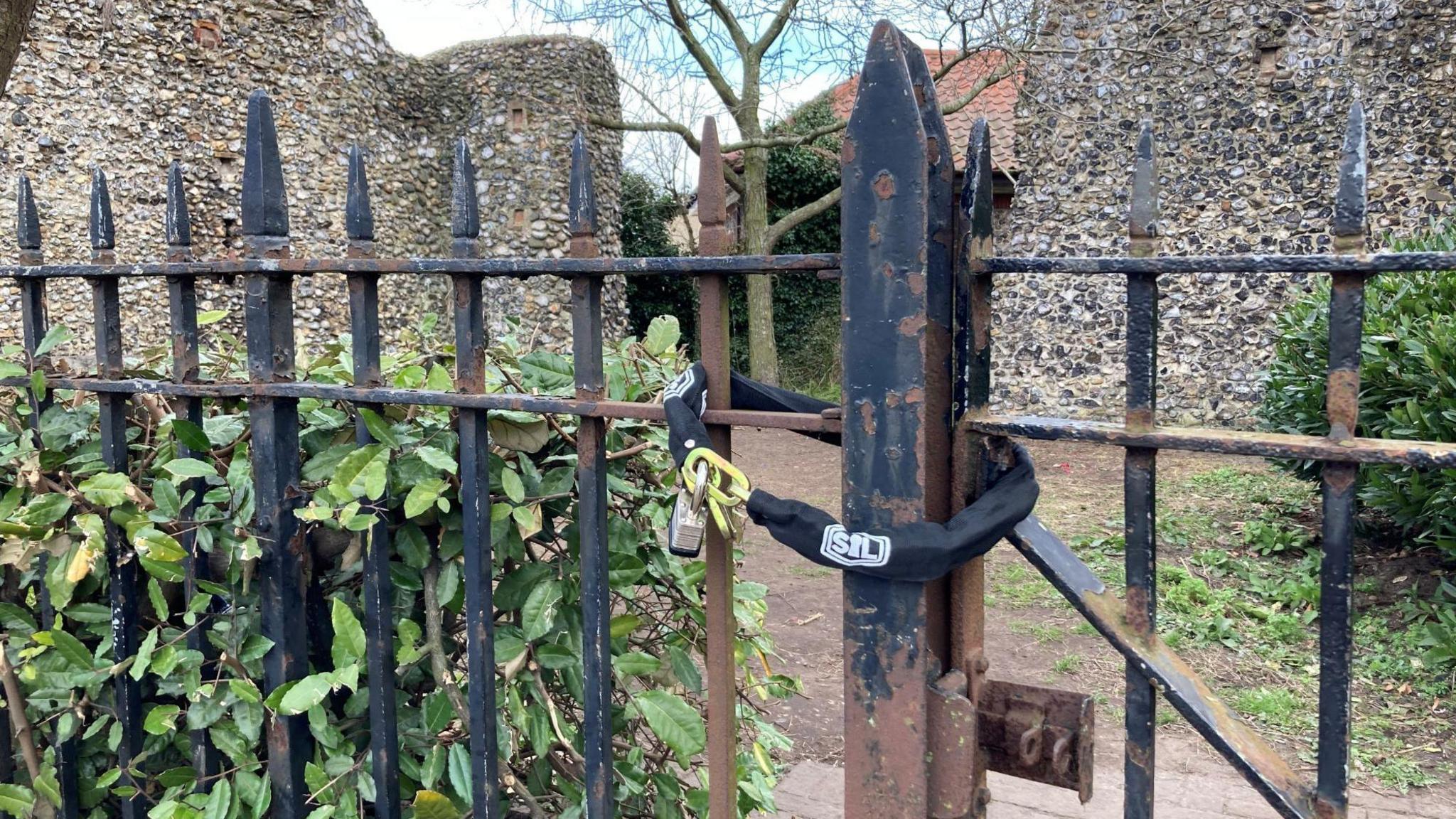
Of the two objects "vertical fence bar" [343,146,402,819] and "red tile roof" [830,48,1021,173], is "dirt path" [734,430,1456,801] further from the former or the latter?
"red tile roof" [830,48,1021,173]

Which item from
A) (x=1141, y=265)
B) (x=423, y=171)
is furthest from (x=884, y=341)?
(x=423, y=171)

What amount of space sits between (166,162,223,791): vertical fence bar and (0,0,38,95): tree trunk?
56cm

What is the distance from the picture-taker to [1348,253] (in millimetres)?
961

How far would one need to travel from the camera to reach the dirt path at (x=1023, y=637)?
3.35 metres

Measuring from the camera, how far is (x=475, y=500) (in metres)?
1.55

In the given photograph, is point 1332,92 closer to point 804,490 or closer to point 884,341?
point 804,490

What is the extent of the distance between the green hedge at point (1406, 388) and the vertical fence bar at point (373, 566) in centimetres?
361

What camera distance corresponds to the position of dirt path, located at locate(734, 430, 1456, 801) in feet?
11.0

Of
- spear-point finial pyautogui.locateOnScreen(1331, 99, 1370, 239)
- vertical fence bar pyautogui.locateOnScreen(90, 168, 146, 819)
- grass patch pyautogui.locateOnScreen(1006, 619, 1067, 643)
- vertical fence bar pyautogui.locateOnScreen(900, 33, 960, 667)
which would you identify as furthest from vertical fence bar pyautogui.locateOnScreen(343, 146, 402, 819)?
grass patch pyautogui.locateOnScreen(1006, 619, 1067, 643)

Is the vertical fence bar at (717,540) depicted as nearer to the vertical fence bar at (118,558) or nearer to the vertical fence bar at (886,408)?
the vertical fence bar at (886,408)

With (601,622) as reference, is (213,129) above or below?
above

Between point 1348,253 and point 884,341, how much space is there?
48 centimetres

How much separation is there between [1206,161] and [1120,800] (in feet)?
30.5

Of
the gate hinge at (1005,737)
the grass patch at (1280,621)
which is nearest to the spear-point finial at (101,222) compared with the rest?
the gate hinge at (1005,737)
